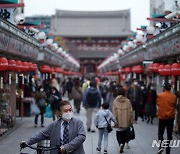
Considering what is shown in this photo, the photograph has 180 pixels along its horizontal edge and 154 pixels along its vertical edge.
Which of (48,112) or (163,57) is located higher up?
(163,57)

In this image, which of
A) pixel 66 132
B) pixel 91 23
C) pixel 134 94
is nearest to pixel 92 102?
pixel 134 94

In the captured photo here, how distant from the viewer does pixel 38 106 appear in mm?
15039

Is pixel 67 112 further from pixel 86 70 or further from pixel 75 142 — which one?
pixel 86 70

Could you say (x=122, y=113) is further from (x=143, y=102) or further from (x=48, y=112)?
(x=48, y=112)

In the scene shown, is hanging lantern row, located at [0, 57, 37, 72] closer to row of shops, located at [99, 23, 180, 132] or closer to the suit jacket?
row of shops, located at [99, 23, 180, 132]

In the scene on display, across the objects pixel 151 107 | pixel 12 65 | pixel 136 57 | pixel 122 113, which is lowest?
pixel 151 107

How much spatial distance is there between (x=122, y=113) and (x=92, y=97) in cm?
408

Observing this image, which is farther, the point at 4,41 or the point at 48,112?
the point at 48,112

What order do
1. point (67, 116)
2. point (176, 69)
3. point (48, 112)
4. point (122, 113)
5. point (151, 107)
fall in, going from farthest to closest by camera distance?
point (48, 112)
point (151, 107)
point (176, 69)
point (122, 113)
point (67, 116)

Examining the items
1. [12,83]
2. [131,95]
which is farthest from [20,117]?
[131,95]

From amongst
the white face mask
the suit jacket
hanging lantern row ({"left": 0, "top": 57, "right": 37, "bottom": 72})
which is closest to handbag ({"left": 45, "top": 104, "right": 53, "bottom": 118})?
hanging lantern row ({"left": 0, "top": 57, "right": 37, "bottom": 72})

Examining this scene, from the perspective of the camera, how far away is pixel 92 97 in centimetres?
1412

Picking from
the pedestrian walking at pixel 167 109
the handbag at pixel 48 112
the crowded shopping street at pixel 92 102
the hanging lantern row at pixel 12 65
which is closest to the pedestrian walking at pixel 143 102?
the crowded shopping street at pixel 92 102

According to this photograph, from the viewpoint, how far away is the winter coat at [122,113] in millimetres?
10095
